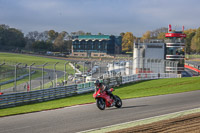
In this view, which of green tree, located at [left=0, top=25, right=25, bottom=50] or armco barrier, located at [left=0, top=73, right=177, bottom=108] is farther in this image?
green tree, located at [left=0, top=25, right=25, bottom=50]

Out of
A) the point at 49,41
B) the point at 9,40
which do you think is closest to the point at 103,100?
the point at 9,40

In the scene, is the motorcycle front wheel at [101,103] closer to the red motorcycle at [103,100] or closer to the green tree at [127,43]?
the red motorcycle at [103,100]

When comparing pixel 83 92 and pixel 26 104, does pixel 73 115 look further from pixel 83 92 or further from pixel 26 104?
pixel 83 92

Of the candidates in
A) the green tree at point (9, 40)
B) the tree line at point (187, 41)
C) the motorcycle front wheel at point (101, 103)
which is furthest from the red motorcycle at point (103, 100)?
the tree line at point (187, 41)

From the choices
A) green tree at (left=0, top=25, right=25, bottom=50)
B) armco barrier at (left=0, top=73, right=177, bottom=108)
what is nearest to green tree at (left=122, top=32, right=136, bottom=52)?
green tree at (left=0, top=25, right=25, bottom=50)

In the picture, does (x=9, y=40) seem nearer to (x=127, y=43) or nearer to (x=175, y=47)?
(x=175, y=47)

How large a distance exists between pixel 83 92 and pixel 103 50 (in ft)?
276

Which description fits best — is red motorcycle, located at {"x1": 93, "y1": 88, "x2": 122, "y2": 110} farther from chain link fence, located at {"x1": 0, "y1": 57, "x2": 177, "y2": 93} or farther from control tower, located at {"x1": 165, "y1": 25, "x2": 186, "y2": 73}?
control tower, located at {"x1": 165, "y1": 25, "x2": 186, "y2": 73}

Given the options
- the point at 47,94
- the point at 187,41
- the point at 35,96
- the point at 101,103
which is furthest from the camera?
the point at 187,41

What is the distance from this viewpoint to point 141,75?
3750 centimetres

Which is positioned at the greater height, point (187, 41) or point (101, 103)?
point (187, 41)

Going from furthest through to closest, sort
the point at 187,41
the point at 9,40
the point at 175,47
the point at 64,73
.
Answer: the point at 187,41 → the point at 9,40 → the point at 175,47 → the point at 64,73

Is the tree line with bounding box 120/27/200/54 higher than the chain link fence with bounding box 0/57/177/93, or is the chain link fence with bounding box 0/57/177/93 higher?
the tree line with bounding box 120/27/200/54

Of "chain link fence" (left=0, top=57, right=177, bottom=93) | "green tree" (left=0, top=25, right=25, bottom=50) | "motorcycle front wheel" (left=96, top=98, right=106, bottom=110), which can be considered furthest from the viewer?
"green tree" (left=0, top=25, right=25, bottom=50)
